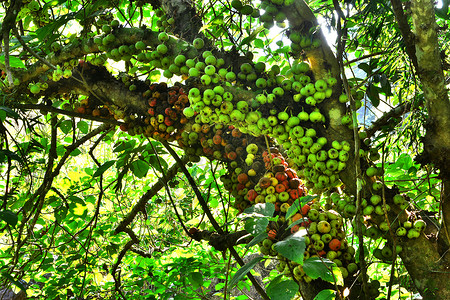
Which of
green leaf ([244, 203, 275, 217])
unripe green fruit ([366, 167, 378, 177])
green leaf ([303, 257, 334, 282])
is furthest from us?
unripe green fruit ([366, 167, 378, 177])

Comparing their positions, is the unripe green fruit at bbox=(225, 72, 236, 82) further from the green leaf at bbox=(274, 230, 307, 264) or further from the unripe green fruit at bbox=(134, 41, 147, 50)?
the green leaf at bbox=(274, 230, 307, 264)

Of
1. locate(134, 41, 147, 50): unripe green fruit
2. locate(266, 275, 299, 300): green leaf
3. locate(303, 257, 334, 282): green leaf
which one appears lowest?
locate(266, 275, 299, 300): green leaf

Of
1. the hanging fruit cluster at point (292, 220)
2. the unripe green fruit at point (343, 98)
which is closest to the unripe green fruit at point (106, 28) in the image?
the hanging fruit cluster at point (292, 220)

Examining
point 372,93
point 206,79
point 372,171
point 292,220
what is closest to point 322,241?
point 292,220

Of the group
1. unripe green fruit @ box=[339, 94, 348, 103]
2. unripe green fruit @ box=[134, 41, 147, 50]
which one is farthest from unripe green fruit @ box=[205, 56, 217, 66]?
unripe green fruit @ box=[339, 94, 348, 103]

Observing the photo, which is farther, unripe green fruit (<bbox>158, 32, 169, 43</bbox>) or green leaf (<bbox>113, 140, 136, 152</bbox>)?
green leaf (<bbox>113, 140, 136, 152</bbox>)

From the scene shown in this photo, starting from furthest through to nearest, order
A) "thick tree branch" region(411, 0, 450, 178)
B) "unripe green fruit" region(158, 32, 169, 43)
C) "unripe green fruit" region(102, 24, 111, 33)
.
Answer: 1. "unripe green fruit" region(102, 24, 111, 33)
2. "unripe green fruit" region(158, 32, 169, 43)
3. "thick tree branch" region(411, 0, 450, 178)

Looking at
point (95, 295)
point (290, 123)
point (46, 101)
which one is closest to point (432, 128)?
point (290, 123)

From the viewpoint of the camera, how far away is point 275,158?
6.08 feet

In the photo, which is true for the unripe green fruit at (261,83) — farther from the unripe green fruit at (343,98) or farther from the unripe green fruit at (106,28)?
the unripe green fruit at (106,28)

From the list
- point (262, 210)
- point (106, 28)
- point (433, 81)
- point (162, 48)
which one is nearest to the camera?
point (262, 210)

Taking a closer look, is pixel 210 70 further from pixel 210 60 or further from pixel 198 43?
pixel 198 43

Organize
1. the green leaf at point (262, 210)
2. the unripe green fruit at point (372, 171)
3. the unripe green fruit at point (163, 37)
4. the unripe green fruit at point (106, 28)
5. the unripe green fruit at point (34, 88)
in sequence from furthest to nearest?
the unripe green fruit at point (34, 88) < the unripe green fruit at point (106, 28) < the unripe green fruit at point (163, 37) < the unripe green fruit at point (372, 171) < the green leaf at point (262, 210)

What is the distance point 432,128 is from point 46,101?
220 centimetres
